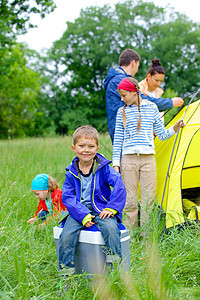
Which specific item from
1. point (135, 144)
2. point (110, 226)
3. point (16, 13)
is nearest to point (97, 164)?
point (110, 226)

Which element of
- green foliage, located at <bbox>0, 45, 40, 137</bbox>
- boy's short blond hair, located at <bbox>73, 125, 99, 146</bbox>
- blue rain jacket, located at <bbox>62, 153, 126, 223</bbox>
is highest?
green foliage, located at <bbox>0, 45, 40, 137</bbox>

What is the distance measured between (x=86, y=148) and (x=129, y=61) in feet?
5.69

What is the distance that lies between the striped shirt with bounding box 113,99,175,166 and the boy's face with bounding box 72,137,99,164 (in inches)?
42.6

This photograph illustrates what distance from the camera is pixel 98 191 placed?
2225 mm

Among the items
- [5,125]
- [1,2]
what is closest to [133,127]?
[1,2]

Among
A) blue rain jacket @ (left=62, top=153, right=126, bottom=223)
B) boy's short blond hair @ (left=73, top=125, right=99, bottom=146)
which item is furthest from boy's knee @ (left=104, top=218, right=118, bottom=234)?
boy's short blond hair @ (left=73, top=125, right=99, bottom=146)

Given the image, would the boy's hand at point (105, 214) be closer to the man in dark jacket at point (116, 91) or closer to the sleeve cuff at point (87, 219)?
the sleeve cuff at point (87, 219)

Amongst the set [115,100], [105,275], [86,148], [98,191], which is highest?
[115,100]

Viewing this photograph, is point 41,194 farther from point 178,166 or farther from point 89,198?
point 178,166

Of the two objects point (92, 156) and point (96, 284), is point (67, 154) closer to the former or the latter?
point (92, 156)

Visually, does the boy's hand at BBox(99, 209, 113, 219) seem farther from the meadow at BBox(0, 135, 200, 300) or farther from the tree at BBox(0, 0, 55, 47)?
the tree at BBox(0, 0, 55, 47)

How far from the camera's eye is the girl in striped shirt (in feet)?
10.8

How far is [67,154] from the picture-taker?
6586 millimetres

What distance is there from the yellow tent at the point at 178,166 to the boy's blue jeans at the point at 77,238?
1.02 metres
